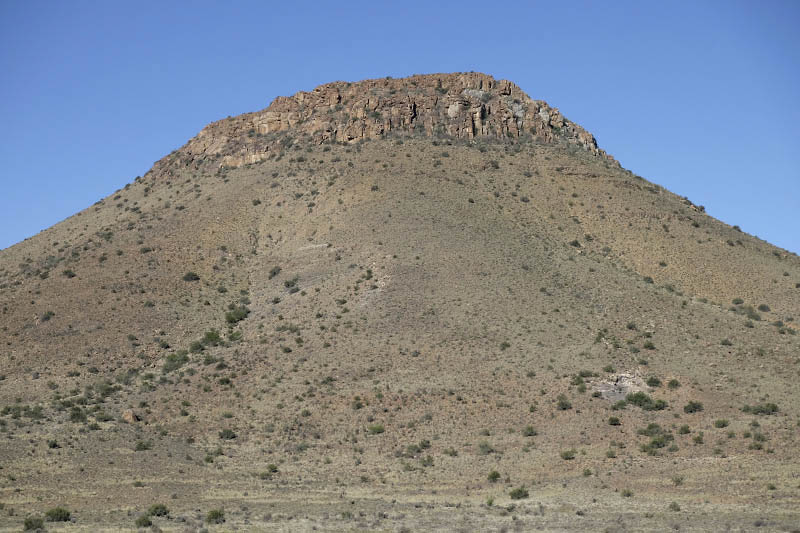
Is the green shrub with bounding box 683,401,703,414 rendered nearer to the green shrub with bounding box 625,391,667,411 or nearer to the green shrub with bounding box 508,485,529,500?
the green shrub with bounding box 625,391,667,411

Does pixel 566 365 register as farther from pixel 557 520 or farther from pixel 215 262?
pixel 215 262

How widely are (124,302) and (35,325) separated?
6698mm

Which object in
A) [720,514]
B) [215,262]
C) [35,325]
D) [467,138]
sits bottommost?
[720,514]

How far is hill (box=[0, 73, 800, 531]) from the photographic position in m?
46.5

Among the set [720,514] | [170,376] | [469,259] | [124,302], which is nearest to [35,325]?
[124,302]

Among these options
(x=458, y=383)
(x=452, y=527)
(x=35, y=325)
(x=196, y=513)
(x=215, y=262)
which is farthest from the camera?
(x=215, y=262)

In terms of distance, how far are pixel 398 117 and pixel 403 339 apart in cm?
3818

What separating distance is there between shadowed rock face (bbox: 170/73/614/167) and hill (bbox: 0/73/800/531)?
0.28 meters

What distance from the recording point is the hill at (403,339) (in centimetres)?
4653

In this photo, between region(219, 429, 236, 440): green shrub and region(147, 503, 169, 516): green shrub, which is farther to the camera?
region(219, 429, 236, 440): green shrub

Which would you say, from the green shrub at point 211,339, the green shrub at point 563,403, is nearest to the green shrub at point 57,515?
the green shrub at point 563,403

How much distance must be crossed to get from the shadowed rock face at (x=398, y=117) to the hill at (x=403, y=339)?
0.28m

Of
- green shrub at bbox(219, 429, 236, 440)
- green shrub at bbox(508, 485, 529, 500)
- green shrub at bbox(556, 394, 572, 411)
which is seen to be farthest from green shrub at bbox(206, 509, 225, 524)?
green shrub at bbox(556, 394, 572, 411)

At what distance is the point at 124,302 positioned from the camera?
7519 cm
